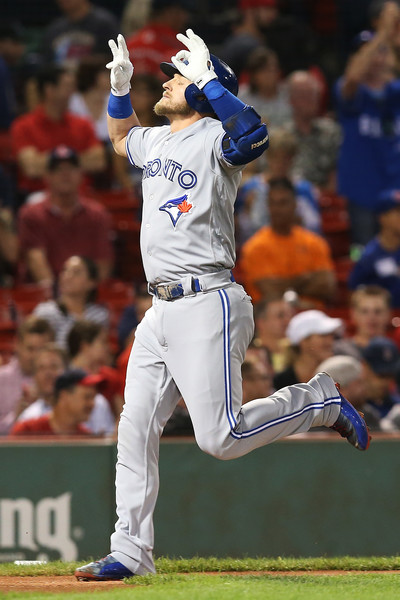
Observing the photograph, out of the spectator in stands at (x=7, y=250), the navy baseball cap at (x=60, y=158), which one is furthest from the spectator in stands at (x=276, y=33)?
the spectator in stands at (x=7, y=250)

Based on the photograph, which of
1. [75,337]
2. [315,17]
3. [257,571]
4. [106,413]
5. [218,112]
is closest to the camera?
[218,112]

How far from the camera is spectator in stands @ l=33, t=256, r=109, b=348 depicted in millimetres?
8562

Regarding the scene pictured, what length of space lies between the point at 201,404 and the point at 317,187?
648 centimetres

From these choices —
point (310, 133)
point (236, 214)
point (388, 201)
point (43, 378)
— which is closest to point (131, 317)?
point (43, 378)

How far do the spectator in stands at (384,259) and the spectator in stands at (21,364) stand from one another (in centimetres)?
241

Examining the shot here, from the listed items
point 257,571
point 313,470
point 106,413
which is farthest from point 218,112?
point 106,413

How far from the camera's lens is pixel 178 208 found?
4684 millimetres

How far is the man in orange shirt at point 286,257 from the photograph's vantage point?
9039 mm

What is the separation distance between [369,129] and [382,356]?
9.63 ft

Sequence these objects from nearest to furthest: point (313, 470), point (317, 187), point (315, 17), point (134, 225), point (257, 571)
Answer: point (257, 571), point (313, 470), point (134, 225), point (317, 187), point (315, 17)

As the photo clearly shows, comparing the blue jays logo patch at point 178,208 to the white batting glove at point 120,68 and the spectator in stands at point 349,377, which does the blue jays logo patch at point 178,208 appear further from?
the spectator in stands at point 349,377

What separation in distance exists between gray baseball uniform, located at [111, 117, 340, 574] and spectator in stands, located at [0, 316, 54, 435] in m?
3.20

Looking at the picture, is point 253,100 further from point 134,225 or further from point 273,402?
point 273,402

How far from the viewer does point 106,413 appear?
24.3 feet
